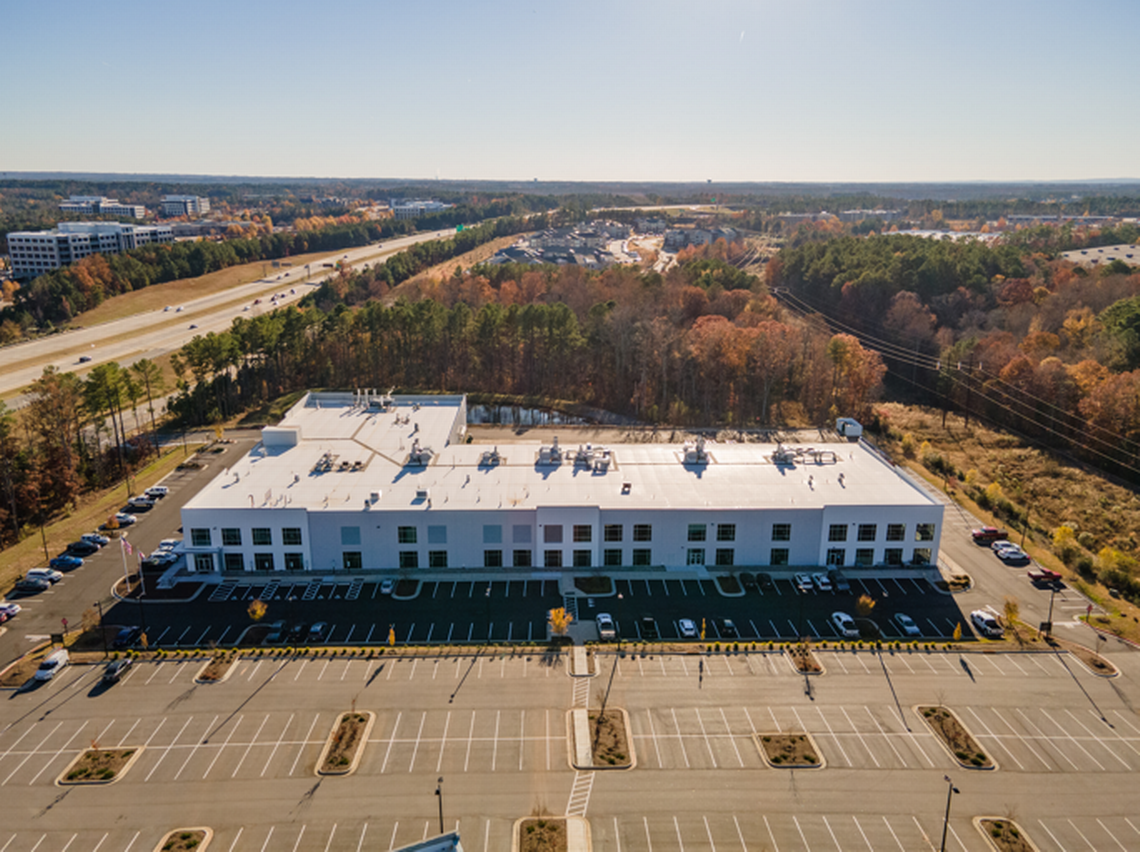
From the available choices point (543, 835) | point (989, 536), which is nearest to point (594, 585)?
point (543, 835)

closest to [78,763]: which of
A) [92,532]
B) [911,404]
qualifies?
[92,532]

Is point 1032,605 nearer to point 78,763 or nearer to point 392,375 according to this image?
point 78,763

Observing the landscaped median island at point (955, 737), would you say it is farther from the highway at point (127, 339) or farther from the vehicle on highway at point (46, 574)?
the highway at point (127, 339)

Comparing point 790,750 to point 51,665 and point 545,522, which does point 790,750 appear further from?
point 51,665

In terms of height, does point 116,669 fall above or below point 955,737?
above

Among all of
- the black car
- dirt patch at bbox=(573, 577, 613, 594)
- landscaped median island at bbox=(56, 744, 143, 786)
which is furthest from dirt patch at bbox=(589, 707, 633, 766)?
the black car

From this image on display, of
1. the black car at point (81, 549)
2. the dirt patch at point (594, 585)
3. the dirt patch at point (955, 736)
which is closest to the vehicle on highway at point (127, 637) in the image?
the black car at point (81, 549)

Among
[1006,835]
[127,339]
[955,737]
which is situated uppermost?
[127,339]
